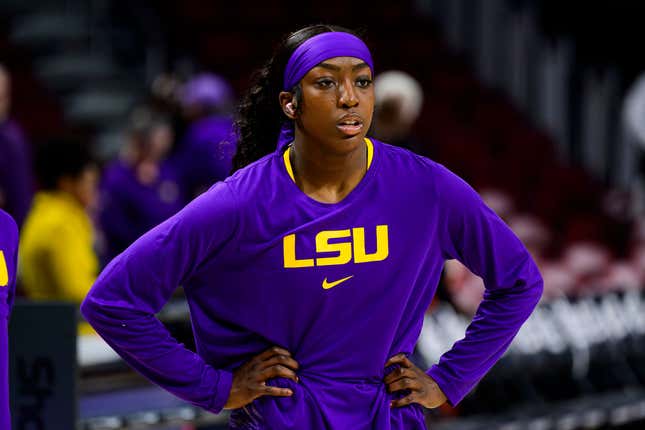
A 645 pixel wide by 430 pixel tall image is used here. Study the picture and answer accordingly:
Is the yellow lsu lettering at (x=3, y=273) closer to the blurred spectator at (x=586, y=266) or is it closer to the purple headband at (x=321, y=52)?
the purple headband at (x=321, y=52)

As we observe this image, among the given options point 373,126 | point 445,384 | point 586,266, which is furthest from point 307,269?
point 586,266

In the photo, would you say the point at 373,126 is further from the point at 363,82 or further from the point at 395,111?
the point at 363,82

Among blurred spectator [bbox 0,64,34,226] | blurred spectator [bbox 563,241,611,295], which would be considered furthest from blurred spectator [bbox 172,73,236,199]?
blurred spectator [bbox 563,241,611,295]

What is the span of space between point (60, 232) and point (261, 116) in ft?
6.55

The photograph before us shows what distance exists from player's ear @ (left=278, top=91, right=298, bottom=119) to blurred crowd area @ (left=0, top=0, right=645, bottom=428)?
13.2 inches

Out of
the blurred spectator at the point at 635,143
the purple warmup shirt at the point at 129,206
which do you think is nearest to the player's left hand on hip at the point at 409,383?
the purple warmup shirt at the point at 129,206

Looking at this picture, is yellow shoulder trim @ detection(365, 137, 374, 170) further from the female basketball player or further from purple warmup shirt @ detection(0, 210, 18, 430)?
purple warmup shirt @ detection(0, 210, 18, 430)

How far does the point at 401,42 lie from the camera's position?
1159 centimetres

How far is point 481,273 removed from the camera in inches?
110

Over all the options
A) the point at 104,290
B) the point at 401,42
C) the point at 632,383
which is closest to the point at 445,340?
the point at 632,383

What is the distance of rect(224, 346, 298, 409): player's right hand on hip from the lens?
260cm

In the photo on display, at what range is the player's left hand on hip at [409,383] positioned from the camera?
2691 mm

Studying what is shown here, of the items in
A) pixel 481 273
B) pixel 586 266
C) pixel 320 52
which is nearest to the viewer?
pixel 320 52

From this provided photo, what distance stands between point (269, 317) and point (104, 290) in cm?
34
